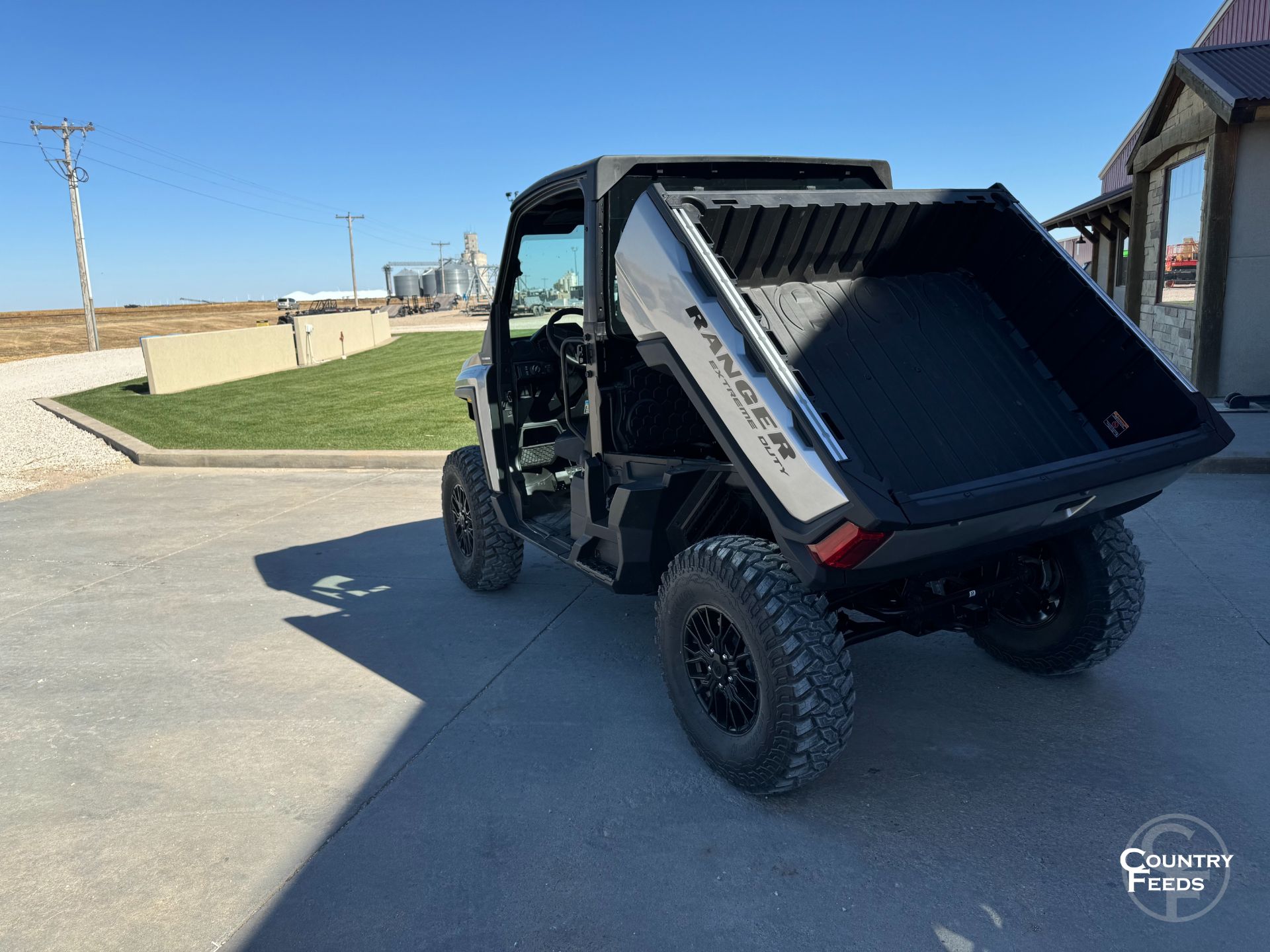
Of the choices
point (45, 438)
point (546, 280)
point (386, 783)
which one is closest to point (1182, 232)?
point (546, 280)

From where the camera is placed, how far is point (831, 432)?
2814 millimetres

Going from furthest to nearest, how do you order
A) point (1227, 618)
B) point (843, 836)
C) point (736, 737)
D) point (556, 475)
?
1. point (556, 475)
2. point (1227, 618)
3. point (736, 737)
4. point (843, 836)

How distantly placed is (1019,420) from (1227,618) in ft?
6.59

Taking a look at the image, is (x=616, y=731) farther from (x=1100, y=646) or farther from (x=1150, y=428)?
(x=1150, y=428)

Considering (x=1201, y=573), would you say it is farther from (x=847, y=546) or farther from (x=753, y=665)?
(x=847, y=546)

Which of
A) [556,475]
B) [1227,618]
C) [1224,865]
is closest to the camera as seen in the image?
[1224,865]

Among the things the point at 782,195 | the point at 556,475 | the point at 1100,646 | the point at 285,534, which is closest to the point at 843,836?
the point at 1100,646

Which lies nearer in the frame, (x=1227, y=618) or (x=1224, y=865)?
(x=1224, y=865)

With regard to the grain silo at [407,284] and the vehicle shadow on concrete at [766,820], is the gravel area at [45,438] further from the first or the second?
the grain silo at [407,284]

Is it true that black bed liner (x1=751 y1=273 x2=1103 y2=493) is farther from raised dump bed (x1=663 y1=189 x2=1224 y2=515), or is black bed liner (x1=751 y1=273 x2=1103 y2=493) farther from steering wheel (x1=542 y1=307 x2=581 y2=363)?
steering wheel (x1=542 y1=307 x2=581 y2=363)

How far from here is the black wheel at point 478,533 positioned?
17.5 ft

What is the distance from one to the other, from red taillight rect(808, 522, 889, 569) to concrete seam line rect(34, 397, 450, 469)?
692cm

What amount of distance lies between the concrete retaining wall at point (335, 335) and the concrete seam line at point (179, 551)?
16.2 m

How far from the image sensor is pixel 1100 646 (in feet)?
12.3
